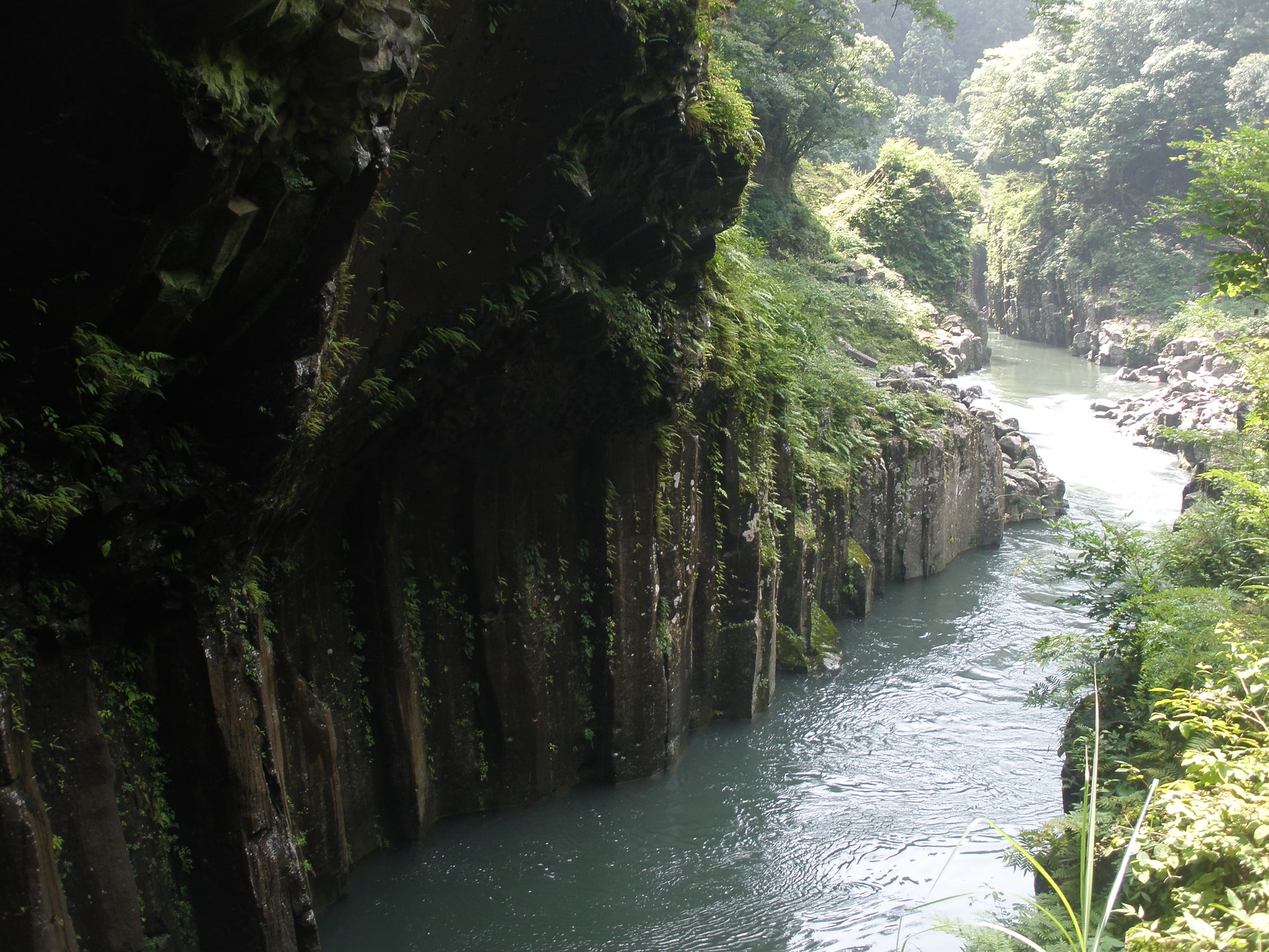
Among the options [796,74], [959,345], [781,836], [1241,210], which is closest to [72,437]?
[781,836]

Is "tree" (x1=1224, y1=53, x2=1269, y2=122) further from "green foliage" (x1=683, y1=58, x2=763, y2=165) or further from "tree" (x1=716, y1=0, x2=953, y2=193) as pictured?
"green foliage" (x1=683, y1=58, x2=763, y2=165)

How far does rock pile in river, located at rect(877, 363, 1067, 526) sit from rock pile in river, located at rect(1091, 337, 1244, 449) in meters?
5.32

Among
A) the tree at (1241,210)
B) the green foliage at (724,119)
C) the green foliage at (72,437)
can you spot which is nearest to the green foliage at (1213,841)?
the tree at (1241,210)

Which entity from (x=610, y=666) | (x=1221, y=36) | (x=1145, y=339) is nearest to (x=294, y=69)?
(x=610, y=666)

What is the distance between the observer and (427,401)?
325 inches

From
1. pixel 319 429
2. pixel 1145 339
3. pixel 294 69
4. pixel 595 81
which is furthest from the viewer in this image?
pixel 1145 339

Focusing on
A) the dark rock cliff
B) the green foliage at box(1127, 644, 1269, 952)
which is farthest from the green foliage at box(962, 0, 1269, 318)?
the green foliage at box(1127, 644, 1269, 952)

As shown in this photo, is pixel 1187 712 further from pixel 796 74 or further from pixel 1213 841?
pixel 796 74

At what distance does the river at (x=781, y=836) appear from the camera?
8617 millimetres

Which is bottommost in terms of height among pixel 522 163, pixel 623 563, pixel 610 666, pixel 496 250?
pixel 610 666

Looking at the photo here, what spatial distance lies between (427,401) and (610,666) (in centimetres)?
385

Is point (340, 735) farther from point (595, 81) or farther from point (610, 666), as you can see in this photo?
point (595, 81)

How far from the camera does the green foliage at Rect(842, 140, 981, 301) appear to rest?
29.6m

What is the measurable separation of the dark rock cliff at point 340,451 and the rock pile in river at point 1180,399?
2096 cm
